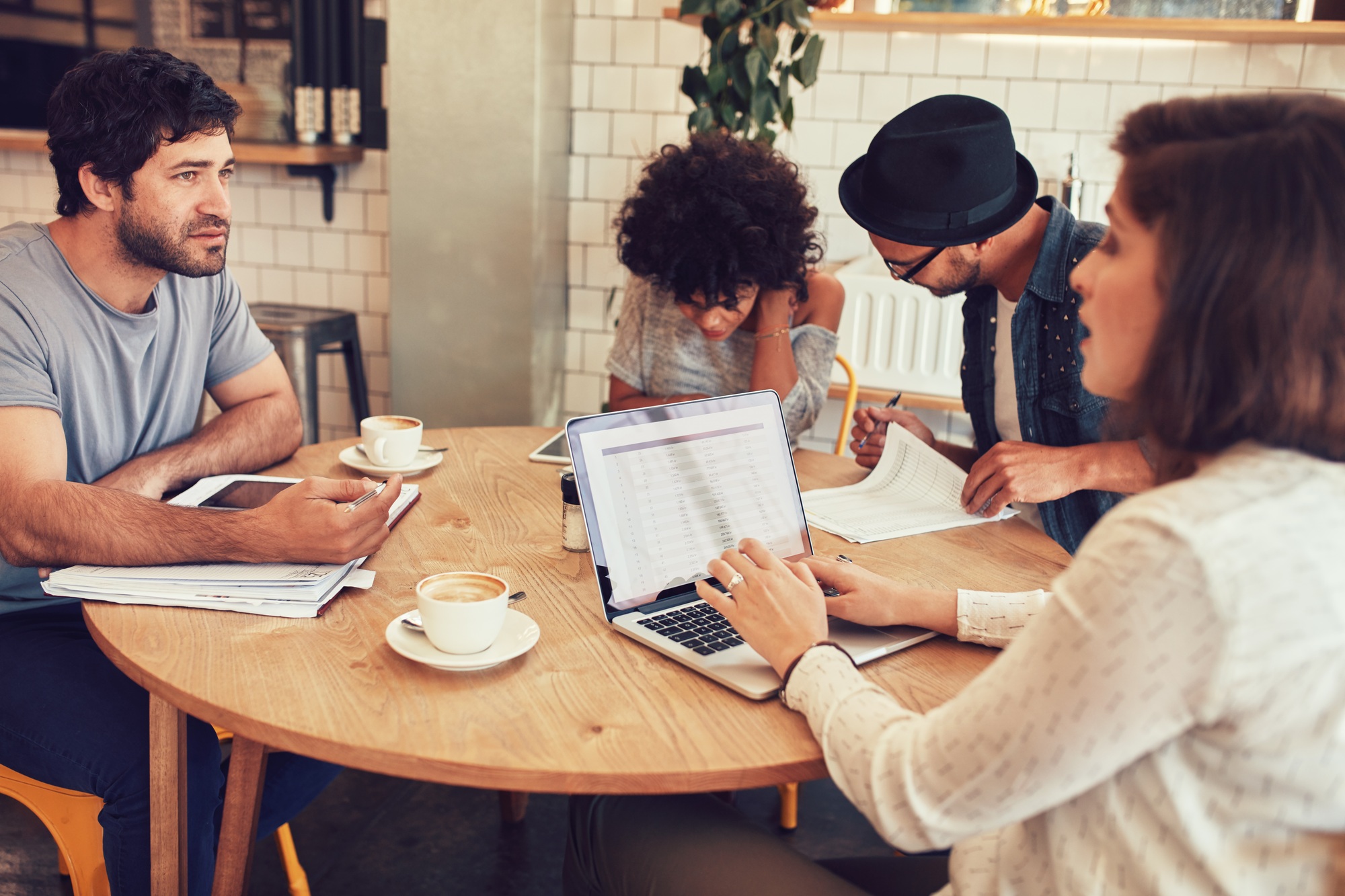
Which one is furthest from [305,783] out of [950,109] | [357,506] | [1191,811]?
[950,109]

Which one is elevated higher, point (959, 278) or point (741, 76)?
point (741, 76)

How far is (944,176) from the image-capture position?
171 cm

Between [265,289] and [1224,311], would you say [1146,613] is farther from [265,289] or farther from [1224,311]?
[265,289]

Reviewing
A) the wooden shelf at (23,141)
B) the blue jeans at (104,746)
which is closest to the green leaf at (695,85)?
the blue jeans at (104,746)

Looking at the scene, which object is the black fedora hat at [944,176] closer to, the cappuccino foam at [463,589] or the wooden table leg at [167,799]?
the cappuccino foam at [463,589]

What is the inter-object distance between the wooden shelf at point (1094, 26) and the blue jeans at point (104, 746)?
2.26m

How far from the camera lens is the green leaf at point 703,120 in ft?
9.08

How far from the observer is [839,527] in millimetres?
1562

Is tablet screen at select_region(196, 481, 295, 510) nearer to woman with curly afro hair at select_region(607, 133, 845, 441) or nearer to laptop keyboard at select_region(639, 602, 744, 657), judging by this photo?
laptop keyboard at select_region(639, 602, 744, 657)

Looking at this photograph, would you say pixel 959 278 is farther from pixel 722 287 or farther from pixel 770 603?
pixel 770 603

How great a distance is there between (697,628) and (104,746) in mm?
793

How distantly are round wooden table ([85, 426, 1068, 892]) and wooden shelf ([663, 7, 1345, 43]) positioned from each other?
1919 millimetres

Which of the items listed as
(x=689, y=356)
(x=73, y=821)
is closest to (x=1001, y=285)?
(x=689, y=356)

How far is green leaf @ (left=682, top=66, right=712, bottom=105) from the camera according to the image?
9.09 feet
